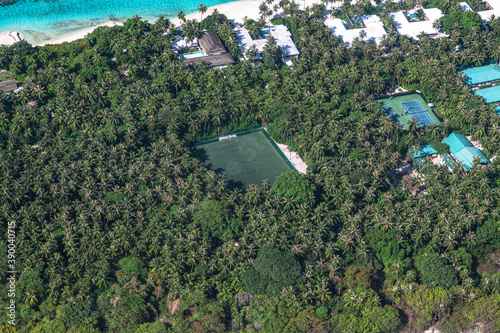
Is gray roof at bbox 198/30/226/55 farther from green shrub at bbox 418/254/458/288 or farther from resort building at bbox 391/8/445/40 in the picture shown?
green shrub at bbox 418/254/458/288

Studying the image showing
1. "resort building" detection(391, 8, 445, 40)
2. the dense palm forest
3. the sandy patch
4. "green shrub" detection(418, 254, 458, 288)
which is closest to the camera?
the dense palm forest

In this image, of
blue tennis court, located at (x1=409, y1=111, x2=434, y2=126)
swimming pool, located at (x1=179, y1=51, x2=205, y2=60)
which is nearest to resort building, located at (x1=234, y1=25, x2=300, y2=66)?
swimming pool, located at (x1=179, y1=51, x2=205, y2=60)

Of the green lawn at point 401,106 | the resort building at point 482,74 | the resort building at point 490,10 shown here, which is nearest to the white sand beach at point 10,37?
the green lawn at point 401,106

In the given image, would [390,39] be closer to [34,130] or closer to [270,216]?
[270,216]

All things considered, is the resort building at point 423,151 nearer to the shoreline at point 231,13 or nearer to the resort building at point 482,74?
the resort building at point 482,74

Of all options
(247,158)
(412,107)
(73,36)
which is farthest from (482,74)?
(73,36)

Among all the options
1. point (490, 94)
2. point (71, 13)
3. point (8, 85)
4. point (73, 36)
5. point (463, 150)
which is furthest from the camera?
point (71, 13)

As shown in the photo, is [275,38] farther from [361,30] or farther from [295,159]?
[295,159]

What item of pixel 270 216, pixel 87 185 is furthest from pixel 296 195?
pixel 87 185
